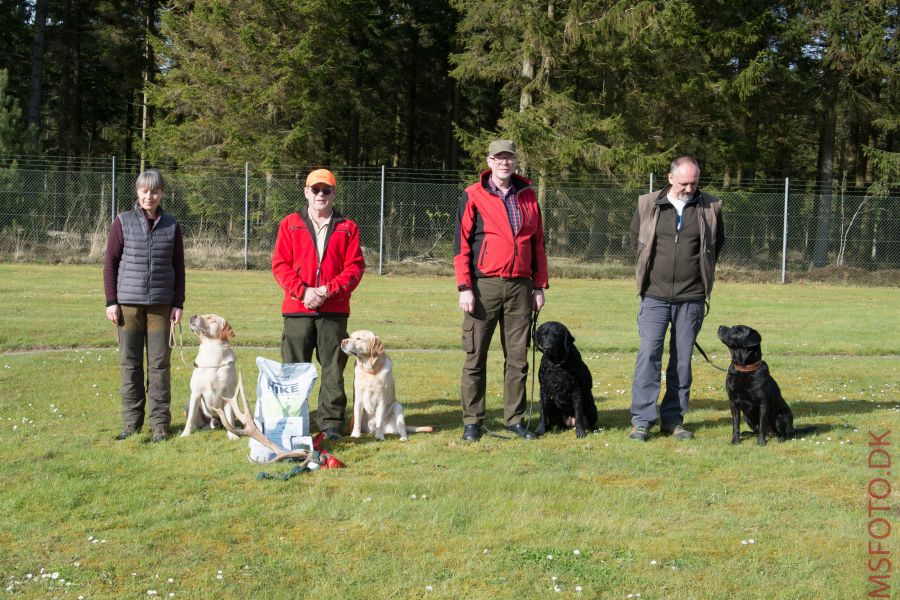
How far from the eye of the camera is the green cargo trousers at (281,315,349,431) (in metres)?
6.12

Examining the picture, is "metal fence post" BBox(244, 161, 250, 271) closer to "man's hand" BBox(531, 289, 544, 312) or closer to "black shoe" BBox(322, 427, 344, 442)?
"black shoe" BBox(322, 427, 344, 442)

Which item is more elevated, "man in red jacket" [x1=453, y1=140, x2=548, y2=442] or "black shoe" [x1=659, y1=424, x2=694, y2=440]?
"man in red jacket" [x1=453, y1=140, x2=548, y2=442]

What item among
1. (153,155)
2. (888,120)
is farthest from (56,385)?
(888,120)

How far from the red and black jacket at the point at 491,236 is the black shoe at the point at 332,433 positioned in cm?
140

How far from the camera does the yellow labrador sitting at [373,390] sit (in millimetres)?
5941

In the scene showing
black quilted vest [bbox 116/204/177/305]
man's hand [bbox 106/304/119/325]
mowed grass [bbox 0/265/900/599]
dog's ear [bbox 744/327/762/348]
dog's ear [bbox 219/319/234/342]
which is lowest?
mowed grass [bbox 0/265/900/599]

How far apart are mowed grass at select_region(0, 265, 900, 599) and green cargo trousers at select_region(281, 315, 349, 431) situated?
0.33 meters

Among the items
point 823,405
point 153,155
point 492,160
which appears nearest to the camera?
point 492,160

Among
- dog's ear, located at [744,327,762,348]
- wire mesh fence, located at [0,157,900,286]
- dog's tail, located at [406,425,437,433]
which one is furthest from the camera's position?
wire mesh fence, located at [0,157,900,286]

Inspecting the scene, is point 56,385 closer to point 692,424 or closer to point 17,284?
point 692,424

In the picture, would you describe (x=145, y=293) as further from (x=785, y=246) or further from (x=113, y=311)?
(x=785, y=246)

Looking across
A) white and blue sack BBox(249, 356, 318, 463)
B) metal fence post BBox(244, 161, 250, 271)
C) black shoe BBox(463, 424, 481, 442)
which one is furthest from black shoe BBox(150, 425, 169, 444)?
metal fence post BBox(244, 161, 250, 271)

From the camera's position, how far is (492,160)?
5.94 m

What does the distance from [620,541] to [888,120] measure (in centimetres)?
2539
